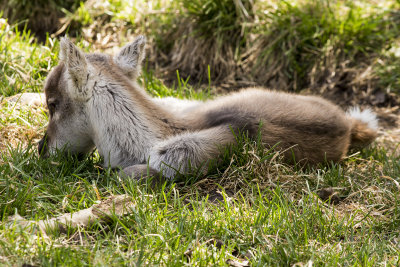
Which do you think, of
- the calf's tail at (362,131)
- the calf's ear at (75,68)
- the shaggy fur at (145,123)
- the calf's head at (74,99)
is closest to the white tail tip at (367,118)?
the calf's tail at (362,131)

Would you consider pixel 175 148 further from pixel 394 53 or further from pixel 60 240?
pixel 394 53

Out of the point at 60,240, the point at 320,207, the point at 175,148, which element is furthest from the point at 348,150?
the point at 60,240

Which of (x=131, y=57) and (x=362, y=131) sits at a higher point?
(x=131, y=57)

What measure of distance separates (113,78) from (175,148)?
31.8 inches

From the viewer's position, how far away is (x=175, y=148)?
13.2 ft

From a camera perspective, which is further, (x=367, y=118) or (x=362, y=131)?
(x=367, y=118)

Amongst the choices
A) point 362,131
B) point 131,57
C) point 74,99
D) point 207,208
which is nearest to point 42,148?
point 74,99

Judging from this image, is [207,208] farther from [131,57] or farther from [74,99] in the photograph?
[131,57]

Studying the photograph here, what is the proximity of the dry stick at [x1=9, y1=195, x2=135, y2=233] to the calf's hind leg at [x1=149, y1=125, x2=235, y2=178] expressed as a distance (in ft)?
2.00

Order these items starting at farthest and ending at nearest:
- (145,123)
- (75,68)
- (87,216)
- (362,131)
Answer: (362,131)
(145,123)
(75,68)
(87,216)

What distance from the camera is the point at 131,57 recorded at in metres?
4.50

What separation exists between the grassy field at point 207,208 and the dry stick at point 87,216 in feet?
0.16

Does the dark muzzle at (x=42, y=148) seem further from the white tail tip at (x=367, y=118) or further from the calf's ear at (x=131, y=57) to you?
the white tail tip at (x=367, y=118)

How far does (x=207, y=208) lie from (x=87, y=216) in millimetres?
850
